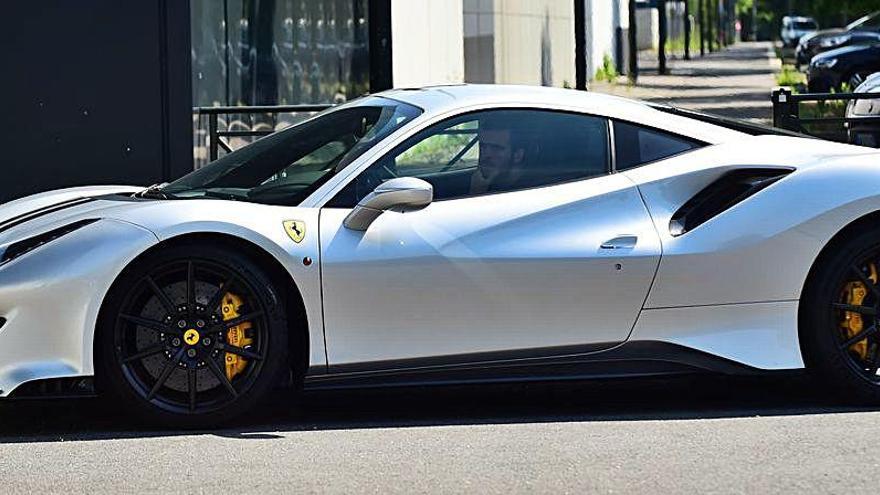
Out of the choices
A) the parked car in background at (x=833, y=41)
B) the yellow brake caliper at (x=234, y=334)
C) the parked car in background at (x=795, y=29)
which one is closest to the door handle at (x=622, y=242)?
the yellow brake caliper at (x=234, y=334)

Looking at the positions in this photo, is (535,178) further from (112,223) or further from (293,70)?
(293,70)

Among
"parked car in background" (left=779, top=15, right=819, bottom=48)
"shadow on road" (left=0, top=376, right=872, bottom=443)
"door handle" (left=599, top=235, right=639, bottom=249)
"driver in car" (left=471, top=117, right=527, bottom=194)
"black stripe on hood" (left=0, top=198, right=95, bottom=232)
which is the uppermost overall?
"parked car in background" (left=779, top=15, right=819, bottom=48)

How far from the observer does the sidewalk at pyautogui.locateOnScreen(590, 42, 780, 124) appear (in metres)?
26.1

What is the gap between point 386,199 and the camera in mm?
6195

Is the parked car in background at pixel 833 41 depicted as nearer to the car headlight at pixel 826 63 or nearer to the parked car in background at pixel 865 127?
the car headlight at pixel 826 63

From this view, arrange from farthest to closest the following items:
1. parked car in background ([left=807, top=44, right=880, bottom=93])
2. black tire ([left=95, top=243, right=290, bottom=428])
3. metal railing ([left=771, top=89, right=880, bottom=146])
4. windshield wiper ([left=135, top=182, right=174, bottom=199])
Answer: parked car in background ([left=807, top=44, right=880, bottom=93])
metal railing ([left=771, top=89, right=880, bottom=146])
windshield wiper ([left=135, top=182, right=174, bottom=199])
black tire ([left=95, top=243, right=290, bottom=428])

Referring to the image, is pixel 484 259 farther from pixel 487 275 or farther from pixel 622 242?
pixel 622 242

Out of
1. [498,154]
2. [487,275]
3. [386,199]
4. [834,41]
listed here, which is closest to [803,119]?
[498,154]

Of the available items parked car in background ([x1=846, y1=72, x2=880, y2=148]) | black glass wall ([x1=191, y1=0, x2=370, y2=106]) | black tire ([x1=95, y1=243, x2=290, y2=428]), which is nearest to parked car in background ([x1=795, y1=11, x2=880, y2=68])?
black glass wall ([x1=191, y1=0, x2=370, y2=106])

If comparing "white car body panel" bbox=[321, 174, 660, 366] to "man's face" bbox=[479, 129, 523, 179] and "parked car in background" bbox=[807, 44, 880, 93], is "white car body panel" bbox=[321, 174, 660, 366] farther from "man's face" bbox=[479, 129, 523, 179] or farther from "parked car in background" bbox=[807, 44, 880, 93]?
"parked car in background" bbox=[807, 44, 880, 93]

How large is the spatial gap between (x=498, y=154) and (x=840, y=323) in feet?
4.89

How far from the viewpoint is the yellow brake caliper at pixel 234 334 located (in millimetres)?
6148

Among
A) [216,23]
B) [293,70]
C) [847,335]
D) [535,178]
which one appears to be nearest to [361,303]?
[535,178]

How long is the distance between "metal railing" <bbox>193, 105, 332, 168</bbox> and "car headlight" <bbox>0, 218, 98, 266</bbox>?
13.6 ft
